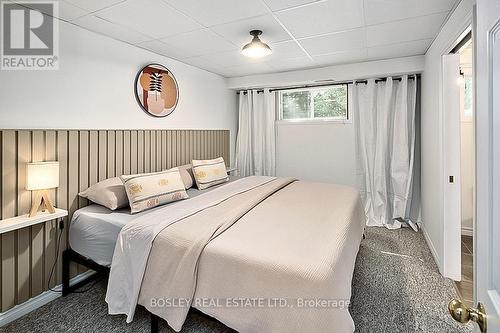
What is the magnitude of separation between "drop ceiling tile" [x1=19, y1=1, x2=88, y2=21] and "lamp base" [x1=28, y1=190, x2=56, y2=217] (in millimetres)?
1464

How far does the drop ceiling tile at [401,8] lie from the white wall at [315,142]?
4.85ft

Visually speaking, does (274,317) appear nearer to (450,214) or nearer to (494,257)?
(494,257)

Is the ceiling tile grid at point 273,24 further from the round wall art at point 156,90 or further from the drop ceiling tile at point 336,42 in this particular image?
the round wall art at point 156,90

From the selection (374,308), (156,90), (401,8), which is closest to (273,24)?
(401,8)

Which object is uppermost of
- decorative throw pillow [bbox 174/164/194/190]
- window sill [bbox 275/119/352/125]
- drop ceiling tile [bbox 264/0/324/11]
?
drop ceiling tile [bbox 264/0/324/11]

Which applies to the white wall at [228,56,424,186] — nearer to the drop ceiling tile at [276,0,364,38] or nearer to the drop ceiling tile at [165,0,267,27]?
the drop ceiling tile at [276,0,364,38]

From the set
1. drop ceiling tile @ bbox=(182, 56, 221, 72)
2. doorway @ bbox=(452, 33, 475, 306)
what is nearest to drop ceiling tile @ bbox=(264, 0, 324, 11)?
drop ceiling tile @ bbox=(182, 56, 221, 72)

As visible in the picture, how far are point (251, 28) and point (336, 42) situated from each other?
1.01m

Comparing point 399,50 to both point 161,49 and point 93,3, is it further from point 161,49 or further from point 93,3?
point 93,3

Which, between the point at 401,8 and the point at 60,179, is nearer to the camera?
the point at 401,8

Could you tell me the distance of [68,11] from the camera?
218 centimetres

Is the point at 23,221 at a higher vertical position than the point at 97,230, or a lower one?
higher

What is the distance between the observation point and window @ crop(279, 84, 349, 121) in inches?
169

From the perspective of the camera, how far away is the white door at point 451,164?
7.86 ft
